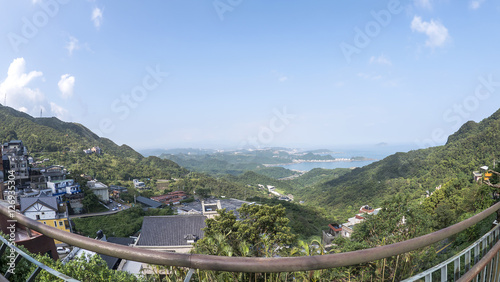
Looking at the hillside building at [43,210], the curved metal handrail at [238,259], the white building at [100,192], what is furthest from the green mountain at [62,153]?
the curved metal handrail at [238,259]

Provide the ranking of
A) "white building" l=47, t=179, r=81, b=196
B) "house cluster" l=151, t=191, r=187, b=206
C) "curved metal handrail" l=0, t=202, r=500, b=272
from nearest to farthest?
1. "curved metal handrail" l=0, t=202, r=500, b=272
2. "white building" l=47, t=179, r=81, b=196
3. "house cluster" l=151, t=191, r=187, b=206

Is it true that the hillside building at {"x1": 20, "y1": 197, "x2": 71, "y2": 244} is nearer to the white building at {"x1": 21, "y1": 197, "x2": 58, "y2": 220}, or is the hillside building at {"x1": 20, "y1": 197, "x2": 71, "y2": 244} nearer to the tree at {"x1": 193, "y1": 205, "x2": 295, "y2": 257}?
the white building at {"x1": 21, "y1": 197, "x2": 58, "y2": 220}

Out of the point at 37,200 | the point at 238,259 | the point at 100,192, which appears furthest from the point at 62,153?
the point at 238,259

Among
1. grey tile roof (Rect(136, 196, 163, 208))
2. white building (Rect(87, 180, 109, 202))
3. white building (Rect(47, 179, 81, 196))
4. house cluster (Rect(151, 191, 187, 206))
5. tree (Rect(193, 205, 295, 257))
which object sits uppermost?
tree (Rect(193, 205, 295, 257))

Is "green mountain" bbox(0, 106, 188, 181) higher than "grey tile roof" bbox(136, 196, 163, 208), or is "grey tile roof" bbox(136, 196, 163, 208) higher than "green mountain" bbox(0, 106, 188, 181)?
"green mountain" bbox(0, 106, 188, 181)

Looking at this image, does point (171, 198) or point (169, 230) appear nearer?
point (169, 230)

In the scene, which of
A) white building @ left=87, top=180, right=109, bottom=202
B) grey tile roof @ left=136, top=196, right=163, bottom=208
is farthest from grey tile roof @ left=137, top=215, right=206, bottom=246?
white building @ left=87, top=180, right=109, bottom=202

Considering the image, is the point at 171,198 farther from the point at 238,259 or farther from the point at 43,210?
the point at 238,259

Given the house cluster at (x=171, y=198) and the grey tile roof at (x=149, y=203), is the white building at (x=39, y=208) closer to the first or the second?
the grey tile roof at (x=149, y=203)
